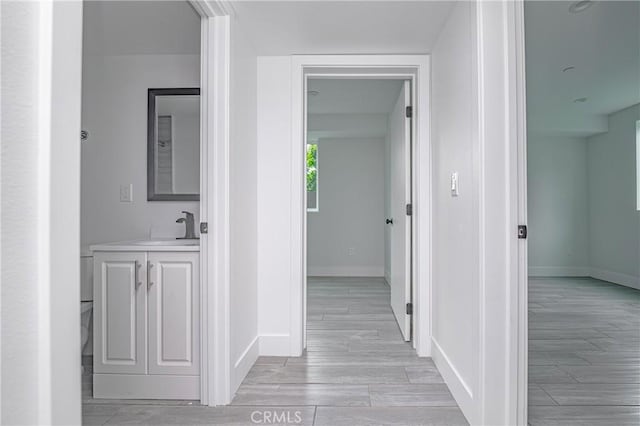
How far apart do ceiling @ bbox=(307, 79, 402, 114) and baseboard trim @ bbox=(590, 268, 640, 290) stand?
12.9 ft

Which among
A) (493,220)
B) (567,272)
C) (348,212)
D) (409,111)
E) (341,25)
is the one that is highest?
(341,25)

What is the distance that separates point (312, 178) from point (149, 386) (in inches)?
193

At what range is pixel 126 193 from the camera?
9.82ft

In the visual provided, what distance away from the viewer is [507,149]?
6.00 ft

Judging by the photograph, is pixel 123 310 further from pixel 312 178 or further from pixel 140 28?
pixel 312 178

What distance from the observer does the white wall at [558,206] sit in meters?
6.74

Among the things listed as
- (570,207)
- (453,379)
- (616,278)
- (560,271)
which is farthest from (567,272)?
(453,379)

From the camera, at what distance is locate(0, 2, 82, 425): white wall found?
0.77 meters

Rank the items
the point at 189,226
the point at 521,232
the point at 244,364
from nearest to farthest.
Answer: the point at 521,232 < the point at 244,364 < the point at 189,226

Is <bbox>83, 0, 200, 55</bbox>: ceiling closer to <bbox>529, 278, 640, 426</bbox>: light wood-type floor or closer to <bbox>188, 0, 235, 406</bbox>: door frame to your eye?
<bbox>188, 0, 235, 406</bbox>: door frame

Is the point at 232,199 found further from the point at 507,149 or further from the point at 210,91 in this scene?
the point at 507,149

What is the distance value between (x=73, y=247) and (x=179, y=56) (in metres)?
2.44

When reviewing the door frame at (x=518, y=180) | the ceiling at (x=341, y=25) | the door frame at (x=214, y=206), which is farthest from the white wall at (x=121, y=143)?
the door frame at (x=518, y=180)

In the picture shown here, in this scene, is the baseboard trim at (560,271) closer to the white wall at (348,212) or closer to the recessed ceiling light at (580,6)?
the white wall at (348,212)
